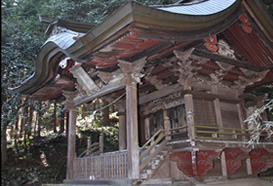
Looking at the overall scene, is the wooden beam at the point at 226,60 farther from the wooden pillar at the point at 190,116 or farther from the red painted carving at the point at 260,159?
the red painted carving at the point at 260,159

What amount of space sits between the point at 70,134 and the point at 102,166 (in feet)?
8.22

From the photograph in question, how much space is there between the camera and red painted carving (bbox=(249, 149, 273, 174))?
918cm

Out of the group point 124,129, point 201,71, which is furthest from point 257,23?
point 124,129

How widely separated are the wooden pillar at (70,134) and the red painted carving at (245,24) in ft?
21.1

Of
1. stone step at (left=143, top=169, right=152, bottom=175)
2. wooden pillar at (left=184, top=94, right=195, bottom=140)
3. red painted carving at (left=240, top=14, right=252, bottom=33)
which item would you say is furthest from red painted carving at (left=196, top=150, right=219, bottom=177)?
red painted carving at (left=240, top=14, right=252, bottom=33)

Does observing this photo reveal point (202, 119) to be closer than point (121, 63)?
No

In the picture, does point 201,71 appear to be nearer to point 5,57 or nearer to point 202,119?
point 202,119

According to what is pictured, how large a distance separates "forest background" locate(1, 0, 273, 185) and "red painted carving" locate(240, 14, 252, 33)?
6780mm

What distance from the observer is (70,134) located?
30.8 feet

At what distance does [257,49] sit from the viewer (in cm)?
873

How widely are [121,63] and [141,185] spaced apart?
3.25 meters

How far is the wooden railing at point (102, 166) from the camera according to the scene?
21.9 feet

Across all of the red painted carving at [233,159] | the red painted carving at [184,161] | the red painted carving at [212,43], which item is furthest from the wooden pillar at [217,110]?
the red painted carving at [184,161]

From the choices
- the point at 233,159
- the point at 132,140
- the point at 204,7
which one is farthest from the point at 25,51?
the point at 233,159
